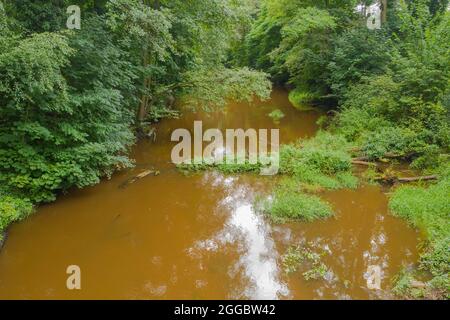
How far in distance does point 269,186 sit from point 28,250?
19.0ft

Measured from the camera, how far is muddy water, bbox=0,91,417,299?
18.9 ft

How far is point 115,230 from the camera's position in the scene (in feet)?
24.5

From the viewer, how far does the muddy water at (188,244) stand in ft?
18.9

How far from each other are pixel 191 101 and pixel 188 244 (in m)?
8.17

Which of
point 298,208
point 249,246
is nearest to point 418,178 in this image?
point 298,208

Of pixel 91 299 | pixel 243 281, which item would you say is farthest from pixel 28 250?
pixel 243 281

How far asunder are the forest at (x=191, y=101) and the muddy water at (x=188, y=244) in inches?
16.3

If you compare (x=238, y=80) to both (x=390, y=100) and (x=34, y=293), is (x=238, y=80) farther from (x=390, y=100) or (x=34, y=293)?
(x=34, y=293)

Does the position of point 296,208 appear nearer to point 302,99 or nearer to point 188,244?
point 188,244

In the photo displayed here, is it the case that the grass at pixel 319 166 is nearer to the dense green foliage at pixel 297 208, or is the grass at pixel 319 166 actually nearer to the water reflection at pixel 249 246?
the dense green foliage at pixel 297 208

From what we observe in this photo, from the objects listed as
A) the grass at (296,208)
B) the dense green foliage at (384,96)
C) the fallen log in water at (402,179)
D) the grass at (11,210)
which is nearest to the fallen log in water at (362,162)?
the dense green foliage at (384,96)

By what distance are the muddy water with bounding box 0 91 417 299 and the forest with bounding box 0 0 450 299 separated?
1.36ft

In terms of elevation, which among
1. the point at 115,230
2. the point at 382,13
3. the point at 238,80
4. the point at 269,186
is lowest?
the point at 115,230

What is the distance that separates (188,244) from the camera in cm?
714
